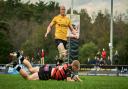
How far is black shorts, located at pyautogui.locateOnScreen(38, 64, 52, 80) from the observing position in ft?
42.7

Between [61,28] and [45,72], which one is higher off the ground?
[61,28]

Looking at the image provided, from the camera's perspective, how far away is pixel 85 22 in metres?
94.8

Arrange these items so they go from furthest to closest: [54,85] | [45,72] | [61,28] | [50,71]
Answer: [61,28] < [45,72] < [50,71] < [54,85]

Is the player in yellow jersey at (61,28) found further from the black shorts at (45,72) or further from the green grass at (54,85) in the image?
the green grass at (54,85)

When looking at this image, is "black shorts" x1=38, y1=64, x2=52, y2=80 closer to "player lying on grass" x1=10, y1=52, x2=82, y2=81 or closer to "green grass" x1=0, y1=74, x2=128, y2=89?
"player lying on grass" x1=10, y1=52, x2=82, y2=81

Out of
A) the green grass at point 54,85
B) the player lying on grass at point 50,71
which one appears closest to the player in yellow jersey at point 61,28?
the player lying on grass at point 50,71

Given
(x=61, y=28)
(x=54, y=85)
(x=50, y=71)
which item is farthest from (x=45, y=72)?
(x=61, y=28)

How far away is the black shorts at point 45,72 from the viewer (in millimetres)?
13000

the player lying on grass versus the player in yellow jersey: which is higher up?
the player in yellow jersey

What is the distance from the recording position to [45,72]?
43.4 ft

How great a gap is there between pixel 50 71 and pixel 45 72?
0.63 ft

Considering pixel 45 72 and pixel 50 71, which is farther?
pixel 45 72

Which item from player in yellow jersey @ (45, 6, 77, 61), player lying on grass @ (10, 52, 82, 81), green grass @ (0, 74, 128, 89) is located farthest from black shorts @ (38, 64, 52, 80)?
player in yellow jersey @ (45, 6, 77, 61)

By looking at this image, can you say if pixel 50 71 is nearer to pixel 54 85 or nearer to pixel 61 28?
pixel 54 85
